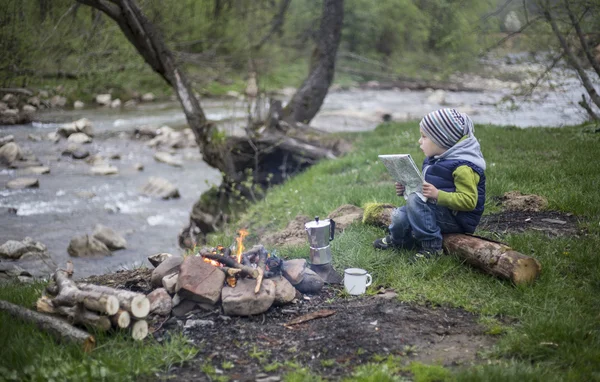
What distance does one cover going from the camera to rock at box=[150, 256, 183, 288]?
484 centimetres

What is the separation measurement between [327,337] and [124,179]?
10967 mm

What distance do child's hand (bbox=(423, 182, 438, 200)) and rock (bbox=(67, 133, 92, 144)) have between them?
13.9 meters

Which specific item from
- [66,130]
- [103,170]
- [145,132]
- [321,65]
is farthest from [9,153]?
[321,65]

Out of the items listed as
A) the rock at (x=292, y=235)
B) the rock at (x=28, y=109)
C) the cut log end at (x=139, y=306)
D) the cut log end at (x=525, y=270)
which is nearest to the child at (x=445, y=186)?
the cut log end at (x=525, y=270)

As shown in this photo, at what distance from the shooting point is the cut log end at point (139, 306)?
13.1ft

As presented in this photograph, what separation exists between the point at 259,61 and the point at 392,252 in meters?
10.5

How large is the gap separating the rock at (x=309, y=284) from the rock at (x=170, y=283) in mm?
1045

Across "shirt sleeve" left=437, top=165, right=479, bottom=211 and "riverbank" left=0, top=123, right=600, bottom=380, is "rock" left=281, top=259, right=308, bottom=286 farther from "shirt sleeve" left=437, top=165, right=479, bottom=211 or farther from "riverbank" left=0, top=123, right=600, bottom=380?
"shirt sleeve" left=437, top=165, right=479, bottom=211

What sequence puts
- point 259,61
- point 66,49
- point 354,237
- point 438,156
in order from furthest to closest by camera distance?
point 259,61 < point 66,49 < point 354,237 < point 438,156

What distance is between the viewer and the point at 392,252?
5.49 meters

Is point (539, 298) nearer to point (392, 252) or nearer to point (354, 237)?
point (392, 252)

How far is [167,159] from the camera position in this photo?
51.3 ft

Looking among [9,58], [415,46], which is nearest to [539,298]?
[9,58]

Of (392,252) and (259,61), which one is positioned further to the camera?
(259,61)
